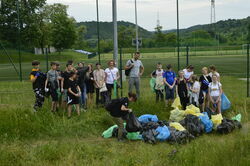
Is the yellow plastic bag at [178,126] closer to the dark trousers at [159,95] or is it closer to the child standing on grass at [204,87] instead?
the child standing on grass at [204,87]

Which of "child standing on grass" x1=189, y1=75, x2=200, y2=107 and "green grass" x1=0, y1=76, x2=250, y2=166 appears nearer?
"green grass" x1=0, y1=76, x2=250, y2=166

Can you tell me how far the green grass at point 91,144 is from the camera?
554 cm

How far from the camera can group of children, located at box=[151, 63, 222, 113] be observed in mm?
9523

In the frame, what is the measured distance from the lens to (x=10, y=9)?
28781 mm

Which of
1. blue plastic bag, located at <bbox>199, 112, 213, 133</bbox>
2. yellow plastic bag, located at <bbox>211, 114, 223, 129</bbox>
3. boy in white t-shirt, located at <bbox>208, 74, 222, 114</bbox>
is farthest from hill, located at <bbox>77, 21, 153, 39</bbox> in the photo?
blue plastic bag, located at <bbox>199, 112, 213, 133</bbox>

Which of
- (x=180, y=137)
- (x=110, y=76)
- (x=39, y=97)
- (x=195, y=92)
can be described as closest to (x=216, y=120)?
(x=180, y=137)

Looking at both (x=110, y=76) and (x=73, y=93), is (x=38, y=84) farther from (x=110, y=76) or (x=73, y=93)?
(x=110, y=76)

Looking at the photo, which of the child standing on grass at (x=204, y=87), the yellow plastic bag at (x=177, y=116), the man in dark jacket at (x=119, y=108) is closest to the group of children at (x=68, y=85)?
the man in dark jacket at (x=119, y=108)

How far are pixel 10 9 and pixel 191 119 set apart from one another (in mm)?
25016

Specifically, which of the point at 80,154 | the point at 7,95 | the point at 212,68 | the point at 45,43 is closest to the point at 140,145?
the point at 80,154

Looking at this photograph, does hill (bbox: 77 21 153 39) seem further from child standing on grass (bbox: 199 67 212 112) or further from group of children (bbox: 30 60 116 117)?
child standing on grass (bbox: 199 67 212 112)

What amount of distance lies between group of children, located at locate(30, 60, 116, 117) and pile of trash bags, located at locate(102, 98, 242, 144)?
185 cm

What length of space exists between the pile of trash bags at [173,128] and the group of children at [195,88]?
126 cm

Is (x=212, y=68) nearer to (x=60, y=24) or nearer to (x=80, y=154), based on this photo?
(x=80, y=154)
